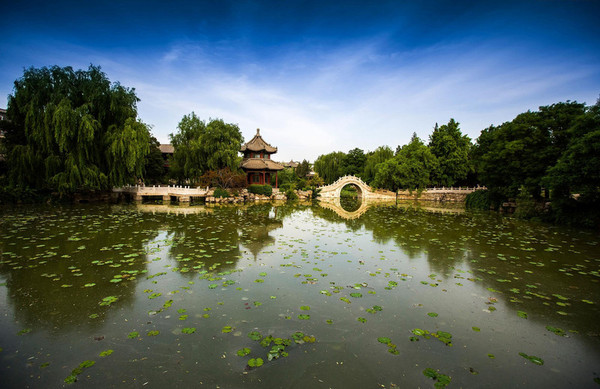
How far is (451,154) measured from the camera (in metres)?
36.8

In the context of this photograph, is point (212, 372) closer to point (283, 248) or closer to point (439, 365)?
point (439, 365)

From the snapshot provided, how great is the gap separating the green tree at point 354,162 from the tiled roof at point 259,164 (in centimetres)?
2089

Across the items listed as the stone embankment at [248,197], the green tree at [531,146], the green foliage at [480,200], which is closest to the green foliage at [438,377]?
the green tree at [531,146]

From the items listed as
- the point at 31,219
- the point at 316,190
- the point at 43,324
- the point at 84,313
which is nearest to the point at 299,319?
the point at 84,313

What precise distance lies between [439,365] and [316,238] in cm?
681

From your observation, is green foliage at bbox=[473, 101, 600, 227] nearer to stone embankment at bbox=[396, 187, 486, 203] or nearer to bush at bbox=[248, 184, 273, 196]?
stone embankment at bbox=[396, 187, 486, 203]

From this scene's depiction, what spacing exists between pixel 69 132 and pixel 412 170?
37.0 m

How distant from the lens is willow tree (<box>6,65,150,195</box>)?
16781mm

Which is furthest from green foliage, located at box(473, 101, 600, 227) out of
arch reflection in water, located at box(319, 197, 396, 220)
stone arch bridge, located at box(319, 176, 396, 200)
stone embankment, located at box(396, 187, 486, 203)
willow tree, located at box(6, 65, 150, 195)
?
willow tree, located at box(6, 65, 150, 195)

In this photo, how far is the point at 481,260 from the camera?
727cm

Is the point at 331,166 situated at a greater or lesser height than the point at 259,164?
greater

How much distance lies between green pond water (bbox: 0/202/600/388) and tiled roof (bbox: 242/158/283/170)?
2580cm

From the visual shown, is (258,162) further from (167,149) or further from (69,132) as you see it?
(69,132)

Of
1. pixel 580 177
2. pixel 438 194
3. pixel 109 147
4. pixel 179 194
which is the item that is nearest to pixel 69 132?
pixel 109 147
